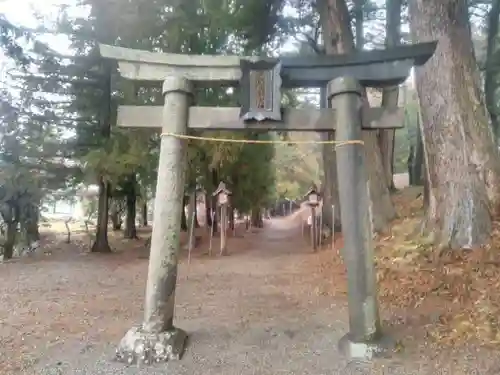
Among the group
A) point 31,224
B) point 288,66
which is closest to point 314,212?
point 31,224

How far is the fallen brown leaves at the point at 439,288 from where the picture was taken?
13.5 feet

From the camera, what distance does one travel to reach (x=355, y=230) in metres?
3.79

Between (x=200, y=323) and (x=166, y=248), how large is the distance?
129cm

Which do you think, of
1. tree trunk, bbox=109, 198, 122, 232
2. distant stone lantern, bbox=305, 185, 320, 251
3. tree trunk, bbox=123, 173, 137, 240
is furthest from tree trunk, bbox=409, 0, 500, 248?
tree trunk, bbox=109, 198, 122, 232

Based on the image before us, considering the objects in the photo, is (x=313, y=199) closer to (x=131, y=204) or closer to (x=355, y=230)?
(x=131, y=204)

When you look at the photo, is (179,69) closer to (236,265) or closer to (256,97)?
(256,97)

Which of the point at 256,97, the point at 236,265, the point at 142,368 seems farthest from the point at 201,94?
the point at 142,368

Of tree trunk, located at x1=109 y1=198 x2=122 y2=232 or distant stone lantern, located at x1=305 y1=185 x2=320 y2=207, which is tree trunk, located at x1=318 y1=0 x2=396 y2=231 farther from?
tree trunk, located at x1=109 y1=198 x2=122 y2=232

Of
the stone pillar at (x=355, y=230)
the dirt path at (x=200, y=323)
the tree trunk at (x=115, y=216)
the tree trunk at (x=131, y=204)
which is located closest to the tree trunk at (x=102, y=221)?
the tree trunk at (x=131, y=204)

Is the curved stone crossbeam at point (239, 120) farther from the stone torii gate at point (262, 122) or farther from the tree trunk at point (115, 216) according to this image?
the tree trunk at point (115, 216)

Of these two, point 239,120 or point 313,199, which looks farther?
point 313,199

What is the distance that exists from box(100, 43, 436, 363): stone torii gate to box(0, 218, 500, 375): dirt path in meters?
0.29

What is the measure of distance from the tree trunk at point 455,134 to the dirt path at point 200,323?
202 centimetres

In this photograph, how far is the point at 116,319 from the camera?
199 inches
